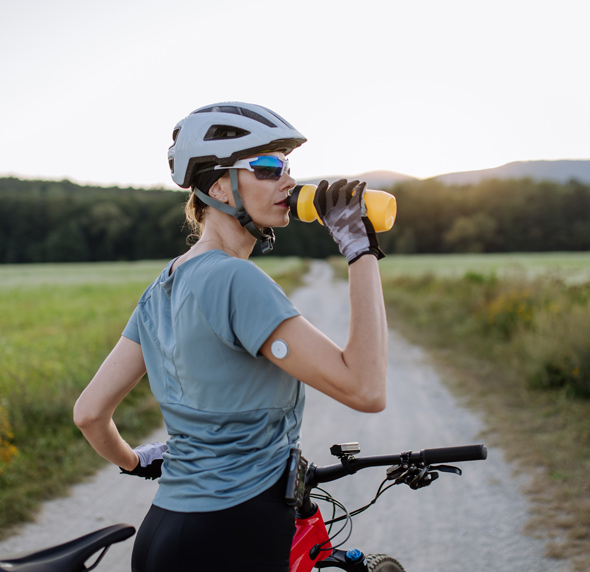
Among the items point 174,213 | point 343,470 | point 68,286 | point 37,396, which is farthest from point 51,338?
point 174,213

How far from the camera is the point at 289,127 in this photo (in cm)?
178

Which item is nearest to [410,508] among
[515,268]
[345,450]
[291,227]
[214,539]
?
[345,450]

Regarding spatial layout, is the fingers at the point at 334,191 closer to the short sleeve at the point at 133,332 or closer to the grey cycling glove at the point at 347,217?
the grey cycling glove at the point at 347,217

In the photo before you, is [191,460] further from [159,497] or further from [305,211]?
[305,211]

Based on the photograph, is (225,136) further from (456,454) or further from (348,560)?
(348,560)

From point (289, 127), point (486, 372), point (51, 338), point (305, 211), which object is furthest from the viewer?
point (51, 338)

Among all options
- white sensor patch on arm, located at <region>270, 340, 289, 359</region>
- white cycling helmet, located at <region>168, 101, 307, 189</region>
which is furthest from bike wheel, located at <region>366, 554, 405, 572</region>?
white cycling helmet, located at <region>168, 101, 307, 189</region>

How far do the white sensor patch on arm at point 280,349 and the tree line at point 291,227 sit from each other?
157ft

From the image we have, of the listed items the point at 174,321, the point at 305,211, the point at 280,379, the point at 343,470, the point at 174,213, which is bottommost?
the point at 174,213

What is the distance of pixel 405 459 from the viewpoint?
5.79 ft

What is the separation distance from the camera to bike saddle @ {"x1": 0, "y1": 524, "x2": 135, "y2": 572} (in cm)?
128

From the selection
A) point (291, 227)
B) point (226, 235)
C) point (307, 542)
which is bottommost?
point (291, 227)

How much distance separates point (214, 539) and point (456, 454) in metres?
0.74

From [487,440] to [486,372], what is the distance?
109 inches
